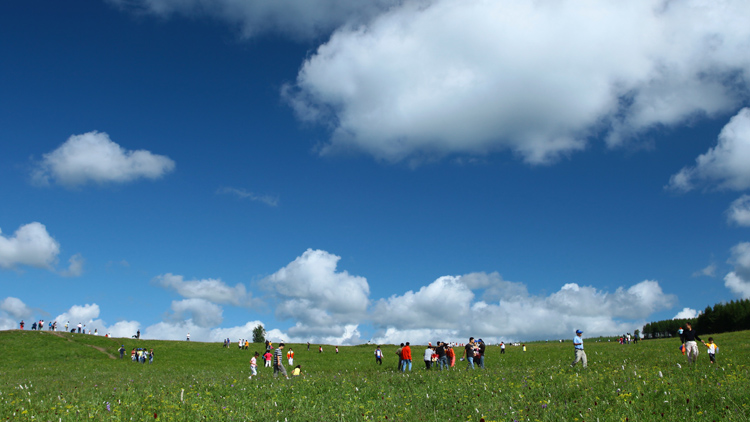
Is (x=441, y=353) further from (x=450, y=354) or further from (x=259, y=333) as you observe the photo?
(x=259, y=333)

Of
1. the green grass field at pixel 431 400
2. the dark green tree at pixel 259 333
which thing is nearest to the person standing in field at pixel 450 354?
the green grass field at pixel 431 400

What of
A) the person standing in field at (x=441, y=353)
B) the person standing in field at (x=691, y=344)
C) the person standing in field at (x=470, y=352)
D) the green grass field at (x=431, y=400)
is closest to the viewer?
the green grass field at (x=431, y=400)

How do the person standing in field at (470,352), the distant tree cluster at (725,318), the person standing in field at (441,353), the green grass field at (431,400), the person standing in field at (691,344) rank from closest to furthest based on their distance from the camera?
the green grass field at (431,400) < the person standing in field at (691,344) < the person standing in field at (470,352) < the person standing in field at (441,353) < the distant tree cluster at (725,318)

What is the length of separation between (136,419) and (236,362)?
40399mm

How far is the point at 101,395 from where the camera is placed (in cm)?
1580

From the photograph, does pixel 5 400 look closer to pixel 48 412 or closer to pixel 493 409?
pixel 48 412

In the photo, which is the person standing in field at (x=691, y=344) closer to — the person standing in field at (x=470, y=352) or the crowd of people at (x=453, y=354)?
the crowd of people at (x=453, y=354)

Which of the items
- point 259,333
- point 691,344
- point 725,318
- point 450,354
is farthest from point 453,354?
point 725,318

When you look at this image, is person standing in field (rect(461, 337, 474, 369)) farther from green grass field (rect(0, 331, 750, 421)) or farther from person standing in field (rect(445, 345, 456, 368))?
green grass field (rect(0, 331, 750, 421))

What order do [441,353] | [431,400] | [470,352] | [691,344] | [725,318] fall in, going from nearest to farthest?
[431,400] < [691,344] < [470,352] < [441,353] < [725,318]

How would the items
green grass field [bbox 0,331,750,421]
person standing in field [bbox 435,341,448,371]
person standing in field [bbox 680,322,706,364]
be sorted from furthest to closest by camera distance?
person standing in field [bbox 435,341,448,371], person standing in field [bbox 680,322,706,364], green grass field [bbox 0,331,750,421]

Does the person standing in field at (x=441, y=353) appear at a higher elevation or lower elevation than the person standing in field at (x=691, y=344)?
lower

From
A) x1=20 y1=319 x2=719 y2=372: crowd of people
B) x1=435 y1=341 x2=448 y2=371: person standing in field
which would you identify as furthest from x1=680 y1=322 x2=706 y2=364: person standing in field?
x1=435 y1=341 x2=448 y2=371: person standing in field

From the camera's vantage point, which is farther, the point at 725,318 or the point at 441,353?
the point at 725,318
